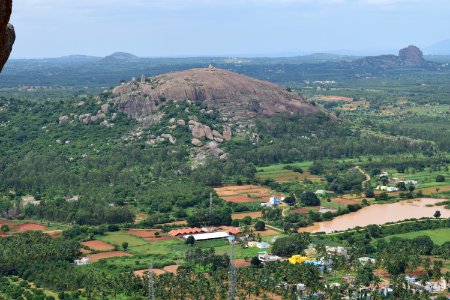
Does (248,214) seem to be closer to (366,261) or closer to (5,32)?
(366,261)

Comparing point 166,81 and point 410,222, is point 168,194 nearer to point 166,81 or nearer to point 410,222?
point 410,222

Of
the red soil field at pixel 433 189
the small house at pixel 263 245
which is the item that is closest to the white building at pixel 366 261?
the small house at pixel 263 245

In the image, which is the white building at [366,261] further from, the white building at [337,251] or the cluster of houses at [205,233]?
the cluster of houses at [205,233]

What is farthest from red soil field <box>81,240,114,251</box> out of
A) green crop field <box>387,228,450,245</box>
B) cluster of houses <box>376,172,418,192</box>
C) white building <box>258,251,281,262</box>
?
cluster of houses <box>376,172,418,192</box>

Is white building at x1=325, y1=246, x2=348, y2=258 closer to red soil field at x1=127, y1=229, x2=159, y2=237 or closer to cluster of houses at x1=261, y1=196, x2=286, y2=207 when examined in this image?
red soil field at x1=127, y1=229, x2=159, y2=237

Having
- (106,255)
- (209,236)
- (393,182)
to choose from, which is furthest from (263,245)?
(393,182)

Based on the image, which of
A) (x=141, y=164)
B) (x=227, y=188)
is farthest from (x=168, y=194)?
(x=141, y=164)
